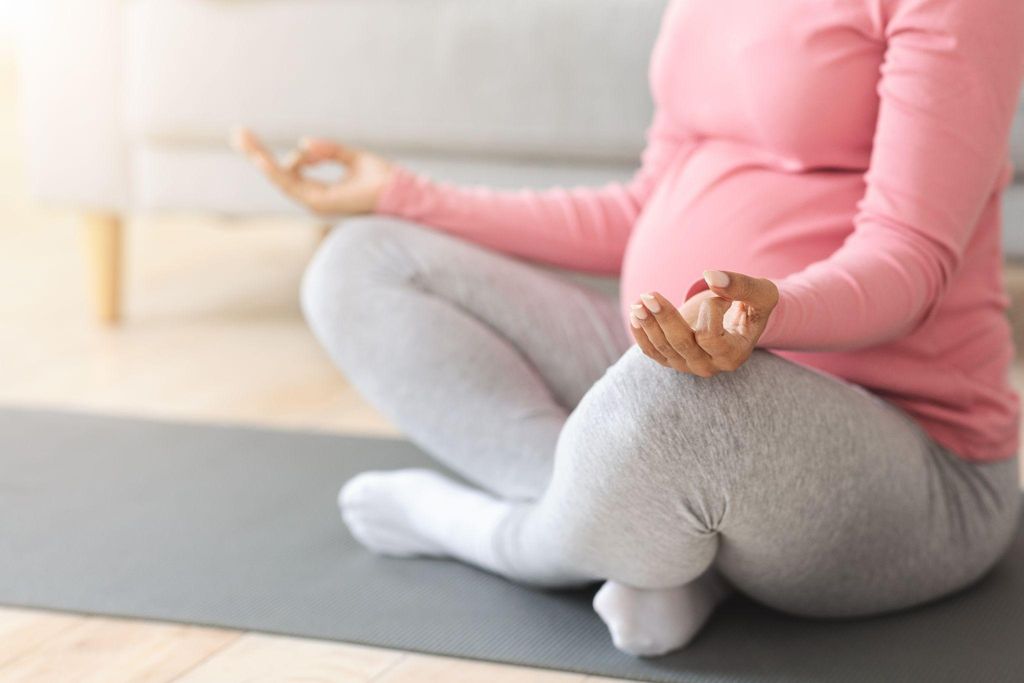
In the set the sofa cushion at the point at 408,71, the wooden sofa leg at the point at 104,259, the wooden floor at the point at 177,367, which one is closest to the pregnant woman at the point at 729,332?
the wooden floor at the point at 177,367

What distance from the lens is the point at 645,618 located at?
3.27ft

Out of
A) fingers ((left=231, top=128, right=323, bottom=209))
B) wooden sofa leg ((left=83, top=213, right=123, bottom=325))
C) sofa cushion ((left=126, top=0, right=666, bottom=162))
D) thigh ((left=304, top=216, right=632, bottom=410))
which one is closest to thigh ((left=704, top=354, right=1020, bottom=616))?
thigh ((left=304, top=216, right=632, bottom=410))

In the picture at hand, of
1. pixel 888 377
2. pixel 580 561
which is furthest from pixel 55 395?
pixel 888 377

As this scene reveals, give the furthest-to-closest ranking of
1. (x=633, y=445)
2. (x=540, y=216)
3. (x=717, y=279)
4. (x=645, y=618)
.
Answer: (x=540, y=216) → (x=645, y=618) → (x=633, y=445) → (x=717, y=279)

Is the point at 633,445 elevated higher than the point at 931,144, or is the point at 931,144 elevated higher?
the point at 931,144

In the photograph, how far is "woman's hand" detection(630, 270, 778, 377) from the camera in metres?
0.78

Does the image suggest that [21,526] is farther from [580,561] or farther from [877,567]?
[877,567]

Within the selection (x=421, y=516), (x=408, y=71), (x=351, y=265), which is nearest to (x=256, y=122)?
(x=408, y=71)

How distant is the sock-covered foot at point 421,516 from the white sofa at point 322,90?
77 cm

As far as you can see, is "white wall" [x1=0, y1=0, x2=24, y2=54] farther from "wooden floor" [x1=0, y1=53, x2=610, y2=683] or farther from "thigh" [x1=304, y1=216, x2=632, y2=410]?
"thigh" [x1=304, y1=216, x2=632, y2=410]

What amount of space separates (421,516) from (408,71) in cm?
87

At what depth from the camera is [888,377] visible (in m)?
1.04

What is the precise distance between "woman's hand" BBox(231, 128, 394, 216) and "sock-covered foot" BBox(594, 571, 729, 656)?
0.44 meters

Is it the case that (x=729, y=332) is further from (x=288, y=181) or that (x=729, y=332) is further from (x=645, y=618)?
(x=288, y=181)
